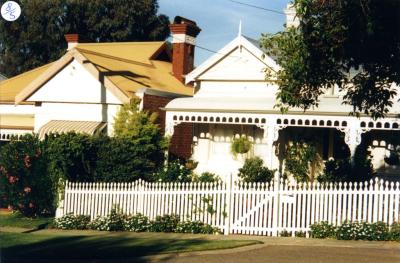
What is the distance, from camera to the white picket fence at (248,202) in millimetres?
14250

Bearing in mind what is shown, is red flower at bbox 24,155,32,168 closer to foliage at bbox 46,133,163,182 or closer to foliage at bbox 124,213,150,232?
foliage at bbox 46,133,163,182

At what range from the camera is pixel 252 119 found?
20.4 meters

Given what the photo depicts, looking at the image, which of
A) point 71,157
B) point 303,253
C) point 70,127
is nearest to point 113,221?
point 71,157

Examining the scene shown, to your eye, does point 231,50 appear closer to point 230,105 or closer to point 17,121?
point 230,105

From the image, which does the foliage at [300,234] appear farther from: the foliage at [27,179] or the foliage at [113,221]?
the foliage at [27,179]

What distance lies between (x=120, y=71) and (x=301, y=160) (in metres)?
6.20

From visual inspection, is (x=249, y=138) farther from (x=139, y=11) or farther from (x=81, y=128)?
(x=139, y=11)

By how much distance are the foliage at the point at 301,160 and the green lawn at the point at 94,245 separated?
714cm

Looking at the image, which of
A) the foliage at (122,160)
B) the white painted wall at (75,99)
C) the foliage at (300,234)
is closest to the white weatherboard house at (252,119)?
the foliage at (122,160)

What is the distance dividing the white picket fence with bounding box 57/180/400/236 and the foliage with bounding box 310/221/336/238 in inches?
5.4

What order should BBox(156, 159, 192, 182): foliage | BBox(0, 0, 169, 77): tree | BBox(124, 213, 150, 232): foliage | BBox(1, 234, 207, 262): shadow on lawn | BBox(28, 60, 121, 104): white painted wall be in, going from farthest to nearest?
BBox(0, 0, 169, 77): tree → BBox(28, 60, 121, 104): white painted wall → BBox(156, 159, 192, 182): foliage → BBox(124, 213, 150, 232): foliage → BBox(1, 234, 207, 262): shadow on lawn

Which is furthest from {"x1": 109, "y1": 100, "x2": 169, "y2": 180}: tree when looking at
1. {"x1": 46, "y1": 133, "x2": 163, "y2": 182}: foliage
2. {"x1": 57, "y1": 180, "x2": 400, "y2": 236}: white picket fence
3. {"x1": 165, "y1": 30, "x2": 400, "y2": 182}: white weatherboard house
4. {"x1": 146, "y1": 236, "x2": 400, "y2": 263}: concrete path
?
{"x1": 146, "y1": 236, "x2": 400, "y2": 263}: concrete path

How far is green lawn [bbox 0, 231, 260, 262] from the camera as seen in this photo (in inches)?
482

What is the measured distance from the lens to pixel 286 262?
11602mm
